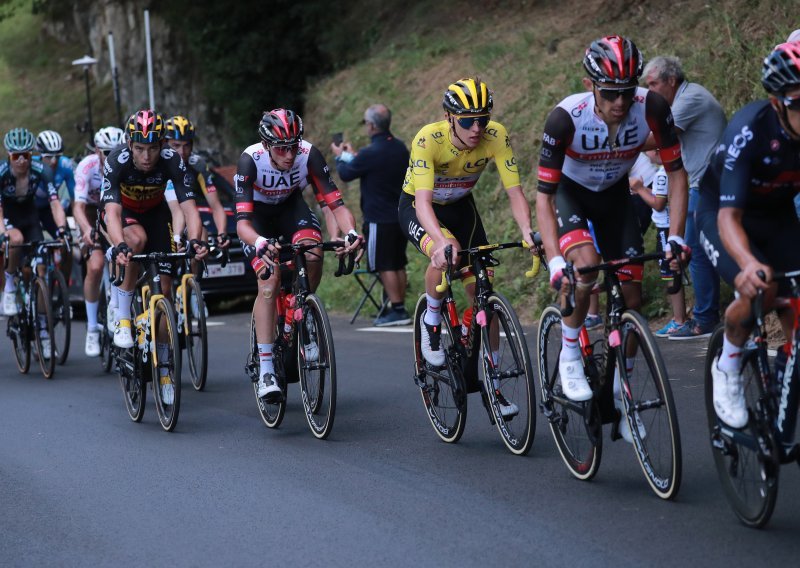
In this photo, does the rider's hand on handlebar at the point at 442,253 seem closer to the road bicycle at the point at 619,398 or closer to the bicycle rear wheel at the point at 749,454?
the road bicycle at the point at 619,398

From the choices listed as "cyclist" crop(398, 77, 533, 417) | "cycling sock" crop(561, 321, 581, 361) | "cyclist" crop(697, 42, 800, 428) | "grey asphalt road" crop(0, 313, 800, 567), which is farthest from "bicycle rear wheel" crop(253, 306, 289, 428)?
"cyclist" crop(697, 42, 800, 428)

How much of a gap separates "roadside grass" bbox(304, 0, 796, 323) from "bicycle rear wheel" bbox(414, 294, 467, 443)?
15.2 ft

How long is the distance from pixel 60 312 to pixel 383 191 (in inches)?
151

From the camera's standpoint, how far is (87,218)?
12375mm

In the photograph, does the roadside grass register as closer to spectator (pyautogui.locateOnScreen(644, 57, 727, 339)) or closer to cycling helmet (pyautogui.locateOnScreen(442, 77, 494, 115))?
spectator (pyautogui.locateOnScreen(644, 57, 727, 339))

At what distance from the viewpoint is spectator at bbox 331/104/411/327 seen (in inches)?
550

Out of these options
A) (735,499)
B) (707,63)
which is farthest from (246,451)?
(707,63)

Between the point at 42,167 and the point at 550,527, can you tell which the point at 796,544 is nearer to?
the point at 550,527

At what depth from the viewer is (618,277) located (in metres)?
6.32

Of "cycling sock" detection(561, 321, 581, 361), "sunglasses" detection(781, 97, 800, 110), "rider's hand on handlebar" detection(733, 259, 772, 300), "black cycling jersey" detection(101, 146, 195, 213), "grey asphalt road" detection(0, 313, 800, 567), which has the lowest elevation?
"grey asphalt road" detection(0, 313, 800, 567)

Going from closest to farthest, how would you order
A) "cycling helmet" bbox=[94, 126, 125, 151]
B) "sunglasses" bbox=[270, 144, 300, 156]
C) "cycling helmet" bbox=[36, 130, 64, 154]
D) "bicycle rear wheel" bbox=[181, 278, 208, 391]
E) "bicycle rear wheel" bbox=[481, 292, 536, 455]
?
1. "bicycle rear wheel" bbox=[481, 292, 536, 455]
2. "sunglasses" bbox=[270, 144, 300, 156]
3. "bicycle rear wheel" bbox=[181, 278, 208, 391]
4. "cycling helmet" bbox=[94, 126, 125, 151]
5. "cycling helmet" bbox=[36, 130, 64, 154]

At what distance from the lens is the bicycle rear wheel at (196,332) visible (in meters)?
10.2

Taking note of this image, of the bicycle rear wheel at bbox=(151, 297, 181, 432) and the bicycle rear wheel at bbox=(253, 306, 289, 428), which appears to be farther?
the bicycle rear wheel at bbox=(151, 297, 181, 432)

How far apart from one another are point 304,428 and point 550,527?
3175 mm
